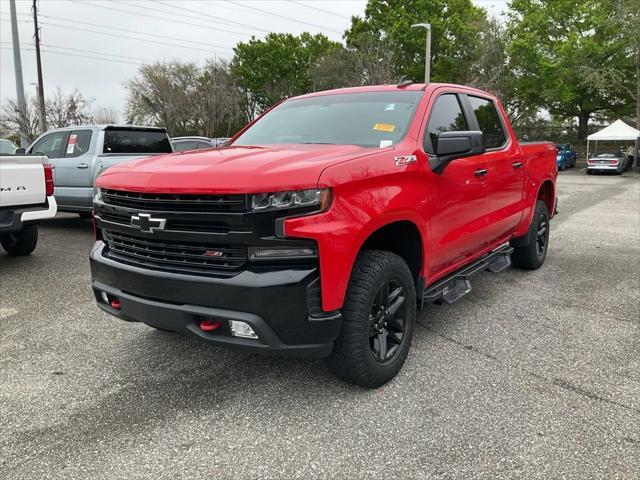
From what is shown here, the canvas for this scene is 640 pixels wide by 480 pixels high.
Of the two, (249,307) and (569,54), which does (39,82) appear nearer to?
(249,307)

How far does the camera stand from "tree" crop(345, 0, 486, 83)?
37000mm

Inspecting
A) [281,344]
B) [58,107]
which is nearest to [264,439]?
[281,344]

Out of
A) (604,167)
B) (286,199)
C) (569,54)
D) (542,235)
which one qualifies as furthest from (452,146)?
(569,54)

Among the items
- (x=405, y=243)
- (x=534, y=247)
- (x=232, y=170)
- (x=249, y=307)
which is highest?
(x=232, y=170)

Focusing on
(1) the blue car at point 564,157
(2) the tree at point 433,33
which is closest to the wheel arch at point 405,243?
(1) the blue car at point 564,157

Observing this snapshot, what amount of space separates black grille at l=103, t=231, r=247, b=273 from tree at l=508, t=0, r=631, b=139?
31.4m

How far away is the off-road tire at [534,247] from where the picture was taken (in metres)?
5.68

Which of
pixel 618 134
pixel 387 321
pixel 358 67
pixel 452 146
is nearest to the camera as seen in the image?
pixel 387 321

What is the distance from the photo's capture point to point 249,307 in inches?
99.3

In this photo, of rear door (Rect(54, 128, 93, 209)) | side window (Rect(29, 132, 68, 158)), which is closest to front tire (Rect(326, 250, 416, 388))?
rear door (Rect(54, 128, 93, 209))

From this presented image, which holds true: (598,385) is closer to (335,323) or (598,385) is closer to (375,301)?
(375,301)

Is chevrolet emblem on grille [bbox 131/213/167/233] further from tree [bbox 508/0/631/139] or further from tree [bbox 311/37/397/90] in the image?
tree [bbox 508/0/631/139]

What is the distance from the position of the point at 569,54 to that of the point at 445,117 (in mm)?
30996

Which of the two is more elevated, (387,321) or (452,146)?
(452,146)
